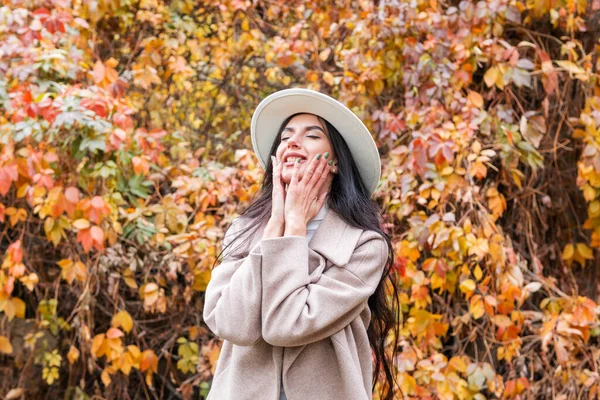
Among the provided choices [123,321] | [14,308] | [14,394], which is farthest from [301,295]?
[14,394]

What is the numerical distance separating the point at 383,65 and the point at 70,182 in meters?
1.47

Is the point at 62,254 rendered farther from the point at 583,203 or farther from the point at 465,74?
the point at 583,203

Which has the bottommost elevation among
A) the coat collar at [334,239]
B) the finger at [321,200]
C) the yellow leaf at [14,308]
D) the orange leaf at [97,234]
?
the yellow leaf at [14,308]

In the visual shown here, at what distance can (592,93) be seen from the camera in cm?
349

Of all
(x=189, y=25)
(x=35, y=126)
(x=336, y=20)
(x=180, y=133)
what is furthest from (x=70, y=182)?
(x=336, y=20)

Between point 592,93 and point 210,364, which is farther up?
point 592,93

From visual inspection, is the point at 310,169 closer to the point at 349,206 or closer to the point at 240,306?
the point at 349,206

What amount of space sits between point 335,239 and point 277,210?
0.16 metres

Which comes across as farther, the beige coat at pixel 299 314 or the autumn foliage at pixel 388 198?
the autumn foliage at pixel 388 198

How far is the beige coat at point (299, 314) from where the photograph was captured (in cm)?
175

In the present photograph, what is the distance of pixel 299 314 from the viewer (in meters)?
1.72

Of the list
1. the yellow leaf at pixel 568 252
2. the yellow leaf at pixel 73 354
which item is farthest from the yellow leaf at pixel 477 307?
the yellow leaf at pixel 73 354

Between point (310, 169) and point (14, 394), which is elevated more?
point (310, 169)

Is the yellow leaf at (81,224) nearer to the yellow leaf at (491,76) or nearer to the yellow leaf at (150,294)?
the yellow leaf at (150,294)
